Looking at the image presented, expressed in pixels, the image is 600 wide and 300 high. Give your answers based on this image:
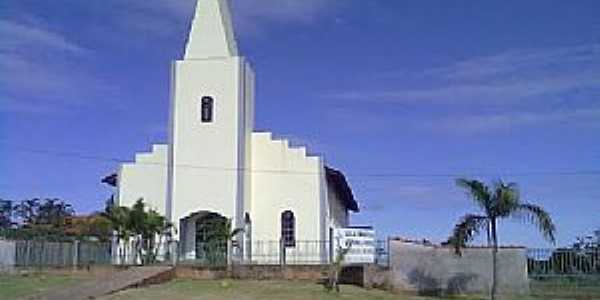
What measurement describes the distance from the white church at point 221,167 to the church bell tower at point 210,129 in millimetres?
45

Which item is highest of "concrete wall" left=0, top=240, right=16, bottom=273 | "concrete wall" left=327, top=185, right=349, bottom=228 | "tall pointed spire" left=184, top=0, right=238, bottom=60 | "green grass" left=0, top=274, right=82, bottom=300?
"tall pointed spire" left=184, top=0, right=238, bottom=60

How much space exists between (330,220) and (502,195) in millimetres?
20870

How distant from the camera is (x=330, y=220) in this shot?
44.0 m

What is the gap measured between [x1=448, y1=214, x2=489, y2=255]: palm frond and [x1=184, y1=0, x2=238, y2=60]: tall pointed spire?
60.4 feet

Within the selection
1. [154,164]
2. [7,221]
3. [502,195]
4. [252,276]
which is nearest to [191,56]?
[154,164]

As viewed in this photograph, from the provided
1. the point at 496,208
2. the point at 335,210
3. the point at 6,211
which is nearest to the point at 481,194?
the point at 496,208

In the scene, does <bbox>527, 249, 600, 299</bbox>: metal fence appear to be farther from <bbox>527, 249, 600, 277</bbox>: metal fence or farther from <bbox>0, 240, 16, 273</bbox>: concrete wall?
<bbox>0, 240, 16, 273</bbox>: concrete wall

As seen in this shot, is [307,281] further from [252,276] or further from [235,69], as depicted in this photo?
[235,69]

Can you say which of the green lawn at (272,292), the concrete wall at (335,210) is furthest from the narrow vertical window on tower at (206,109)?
the green lawn at (272,292)

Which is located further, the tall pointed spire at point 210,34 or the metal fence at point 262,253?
the tall pointed spire at point 210,34

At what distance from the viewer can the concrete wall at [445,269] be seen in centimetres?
2748

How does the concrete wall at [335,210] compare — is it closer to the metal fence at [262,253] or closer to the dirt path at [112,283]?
the metal fence at [262,253]

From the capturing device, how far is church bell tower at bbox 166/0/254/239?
38531 mm

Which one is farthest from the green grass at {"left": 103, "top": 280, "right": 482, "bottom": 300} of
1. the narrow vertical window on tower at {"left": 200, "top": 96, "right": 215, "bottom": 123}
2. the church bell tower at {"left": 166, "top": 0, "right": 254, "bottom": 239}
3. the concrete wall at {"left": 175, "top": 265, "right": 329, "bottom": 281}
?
the narrow vertical window on tower at {"left": 200, "top": 96, "right": 215, "bottom": 123}
